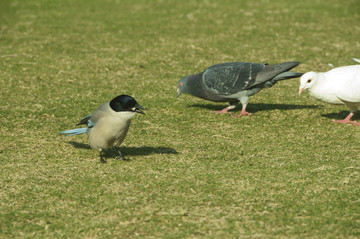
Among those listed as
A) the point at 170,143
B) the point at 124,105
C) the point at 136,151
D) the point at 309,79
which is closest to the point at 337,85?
the point at 309,79

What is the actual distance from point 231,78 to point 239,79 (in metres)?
0.11

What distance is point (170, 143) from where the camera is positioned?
20.7ft

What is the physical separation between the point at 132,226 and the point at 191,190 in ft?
2.82

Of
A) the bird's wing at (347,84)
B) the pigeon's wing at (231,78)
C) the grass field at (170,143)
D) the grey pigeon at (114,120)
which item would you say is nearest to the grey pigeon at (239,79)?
the pigeon's wing at (231,78)

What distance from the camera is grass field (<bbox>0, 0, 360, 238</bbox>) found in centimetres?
437

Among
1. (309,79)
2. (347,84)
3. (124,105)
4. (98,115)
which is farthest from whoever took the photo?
(309,79)

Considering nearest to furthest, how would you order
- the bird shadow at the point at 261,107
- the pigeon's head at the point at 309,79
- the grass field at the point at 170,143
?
the grass field at the point at 170,143 → the pigeon's head at the point at 309,79 → the bird shadow at the point at 261,107

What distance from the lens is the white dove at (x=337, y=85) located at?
6547mm

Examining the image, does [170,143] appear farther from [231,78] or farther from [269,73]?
[269,73]

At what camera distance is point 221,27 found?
12.8 meters

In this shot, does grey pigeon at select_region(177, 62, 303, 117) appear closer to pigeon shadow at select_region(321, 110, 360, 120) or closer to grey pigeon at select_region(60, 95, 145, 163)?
pigeon shadow at select_region(321, 110, 360, 120)

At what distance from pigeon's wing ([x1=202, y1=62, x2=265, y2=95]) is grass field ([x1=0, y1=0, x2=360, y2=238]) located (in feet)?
1.42

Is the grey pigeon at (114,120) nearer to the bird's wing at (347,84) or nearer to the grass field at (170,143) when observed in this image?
the grass field at (170,143)

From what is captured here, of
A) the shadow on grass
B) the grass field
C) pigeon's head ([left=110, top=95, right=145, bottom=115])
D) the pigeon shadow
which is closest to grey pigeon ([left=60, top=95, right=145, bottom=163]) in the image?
pigeon's head ([left=110, top=95, right=145, bottom=115])
